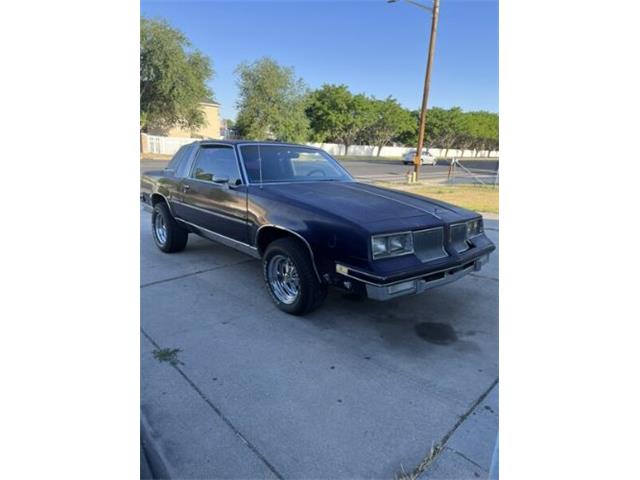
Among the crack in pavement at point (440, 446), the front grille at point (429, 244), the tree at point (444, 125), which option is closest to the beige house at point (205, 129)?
the tree at point (444, 125)

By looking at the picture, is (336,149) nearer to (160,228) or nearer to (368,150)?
(368,150)

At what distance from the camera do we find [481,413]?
7.76 ft

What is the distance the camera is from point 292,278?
363cm

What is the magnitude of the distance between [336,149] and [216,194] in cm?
4898

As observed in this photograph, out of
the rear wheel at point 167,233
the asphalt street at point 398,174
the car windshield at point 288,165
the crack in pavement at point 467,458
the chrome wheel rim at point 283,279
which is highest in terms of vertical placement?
the asphalt street at point 398,174

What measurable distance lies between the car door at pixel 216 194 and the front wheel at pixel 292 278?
1.78 feet

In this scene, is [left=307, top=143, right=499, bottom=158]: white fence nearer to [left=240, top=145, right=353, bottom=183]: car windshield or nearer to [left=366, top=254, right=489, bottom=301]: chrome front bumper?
[left=240, top=145, right=353, bottom=183]: car windshield

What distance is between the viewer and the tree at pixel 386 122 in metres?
52.3

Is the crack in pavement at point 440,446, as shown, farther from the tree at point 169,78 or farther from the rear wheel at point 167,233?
the tree at point 169,78

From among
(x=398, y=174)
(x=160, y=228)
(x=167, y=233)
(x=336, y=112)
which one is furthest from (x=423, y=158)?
(x=167, y=233)

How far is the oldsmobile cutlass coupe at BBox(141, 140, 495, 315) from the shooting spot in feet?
9.88

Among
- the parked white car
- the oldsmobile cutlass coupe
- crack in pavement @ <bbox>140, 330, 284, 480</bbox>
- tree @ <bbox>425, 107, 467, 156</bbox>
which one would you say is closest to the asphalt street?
the parked white car
